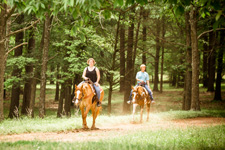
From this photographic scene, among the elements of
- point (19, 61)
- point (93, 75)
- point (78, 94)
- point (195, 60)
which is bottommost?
point (78, 94)

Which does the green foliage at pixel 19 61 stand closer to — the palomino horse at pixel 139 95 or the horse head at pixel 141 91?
the palomino horse at pixel 139 95

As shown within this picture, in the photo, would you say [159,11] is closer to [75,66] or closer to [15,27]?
[75,66]

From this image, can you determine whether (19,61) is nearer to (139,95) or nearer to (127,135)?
(139,95)

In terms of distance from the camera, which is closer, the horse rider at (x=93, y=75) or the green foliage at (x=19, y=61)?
the horse rider at (x=93, y=75)

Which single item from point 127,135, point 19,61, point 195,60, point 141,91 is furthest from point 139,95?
point 19,61

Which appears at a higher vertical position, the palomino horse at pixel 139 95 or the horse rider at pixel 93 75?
the horse rider at pixel 93 75

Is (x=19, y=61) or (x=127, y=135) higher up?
(x=19, y=61)

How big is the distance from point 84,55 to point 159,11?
7322 mm

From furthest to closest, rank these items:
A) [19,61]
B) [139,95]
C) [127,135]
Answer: [19,61]
[139,95]
[127,135]

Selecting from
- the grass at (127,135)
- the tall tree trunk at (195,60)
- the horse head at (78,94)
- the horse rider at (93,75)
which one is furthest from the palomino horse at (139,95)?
the tall tree trunk at (195,60)

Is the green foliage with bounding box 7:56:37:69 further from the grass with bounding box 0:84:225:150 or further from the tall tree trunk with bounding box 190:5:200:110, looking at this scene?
the tall tree trunk with bounding box 190:5:200:110

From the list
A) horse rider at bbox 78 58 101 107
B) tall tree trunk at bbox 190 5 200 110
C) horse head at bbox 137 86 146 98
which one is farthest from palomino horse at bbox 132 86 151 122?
tall tree trunk at bbox 190 5 200 110

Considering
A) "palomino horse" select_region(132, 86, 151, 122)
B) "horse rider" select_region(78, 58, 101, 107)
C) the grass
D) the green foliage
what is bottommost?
the grass

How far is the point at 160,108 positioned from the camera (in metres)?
26.7
